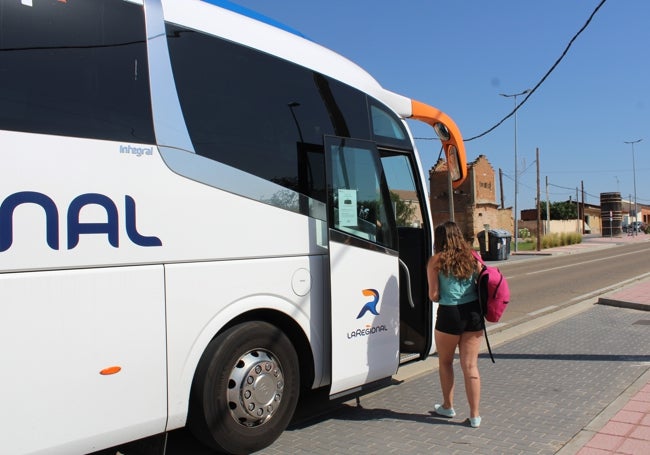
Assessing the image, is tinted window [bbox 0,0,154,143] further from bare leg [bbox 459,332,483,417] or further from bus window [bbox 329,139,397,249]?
bare leg [bbox 459,332,483,417]

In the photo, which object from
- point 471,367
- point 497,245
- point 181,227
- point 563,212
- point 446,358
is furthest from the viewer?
point 563,212

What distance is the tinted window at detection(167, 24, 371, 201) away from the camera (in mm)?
3777

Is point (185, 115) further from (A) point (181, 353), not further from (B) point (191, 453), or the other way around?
(B) point (191, 453)

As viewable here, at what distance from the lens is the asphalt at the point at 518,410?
167 inches

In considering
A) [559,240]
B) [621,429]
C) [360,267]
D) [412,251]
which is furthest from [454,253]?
[559,240]

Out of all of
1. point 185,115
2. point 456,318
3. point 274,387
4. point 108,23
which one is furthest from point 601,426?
point 108,23

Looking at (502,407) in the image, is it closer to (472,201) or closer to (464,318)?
(464,318)

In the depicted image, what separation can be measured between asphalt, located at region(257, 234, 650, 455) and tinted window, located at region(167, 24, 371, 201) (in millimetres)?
2058

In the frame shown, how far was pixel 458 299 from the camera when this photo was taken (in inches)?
182

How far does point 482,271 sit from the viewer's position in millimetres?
4633

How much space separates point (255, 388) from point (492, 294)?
6.87 ft

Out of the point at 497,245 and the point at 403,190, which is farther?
the point at 497,245

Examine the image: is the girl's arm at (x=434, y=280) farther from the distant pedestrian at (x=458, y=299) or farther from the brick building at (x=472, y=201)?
the brick building at (x=472, y=201)

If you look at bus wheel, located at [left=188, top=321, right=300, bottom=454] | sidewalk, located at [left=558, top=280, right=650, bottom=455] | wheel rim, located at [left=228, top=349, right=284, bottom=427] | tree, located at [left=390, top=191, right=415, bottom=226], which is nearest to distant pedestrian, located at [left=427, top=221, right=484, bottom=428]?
sidewalk, located at [left=558, top=280, right=650, bottom=455]
